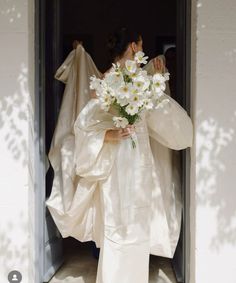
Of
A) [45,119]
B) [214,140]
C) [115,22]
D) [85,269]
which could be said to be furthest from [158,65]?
[115,22]

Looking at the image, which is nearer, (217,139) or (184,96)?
(217,139)

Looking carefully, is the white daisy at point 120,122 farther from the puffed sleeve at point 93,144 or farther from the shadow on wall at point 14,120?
the shadow on wall at point 14,120

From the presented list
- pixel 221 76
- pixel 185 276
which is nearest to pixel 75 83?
pixel 221 76

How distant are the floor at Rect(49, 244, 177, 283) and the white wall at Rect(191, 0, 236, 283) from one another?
A: 0.71 m

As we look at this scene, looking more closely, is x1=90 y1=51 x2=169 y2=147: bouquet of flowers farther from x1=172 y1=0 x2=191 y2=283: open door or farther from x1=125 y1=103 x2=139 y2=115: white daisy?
x1=172 y1=0 x2=191 y2=283: open door

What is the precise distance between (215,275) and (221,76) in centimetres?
129

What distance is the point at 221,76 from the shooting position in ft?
9.59

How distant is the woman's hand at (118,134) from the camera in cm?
296

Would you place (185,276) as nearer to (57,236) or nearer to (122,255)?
(122,255)

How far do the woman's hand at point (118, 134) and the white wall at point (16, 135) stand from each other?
528 mm

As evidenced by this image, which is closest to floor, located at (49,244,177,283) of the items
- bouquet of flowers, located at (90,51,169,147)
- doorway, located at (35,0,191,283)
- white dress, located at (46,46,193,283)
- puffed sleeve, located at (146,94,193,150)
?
doorway, located at (35,0,191,283)

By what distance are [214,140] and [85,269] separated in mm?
1624

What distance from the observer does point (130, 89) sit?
2.73 metres

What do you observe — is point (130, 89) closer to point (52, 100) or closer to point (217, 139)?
point (217, 139)
